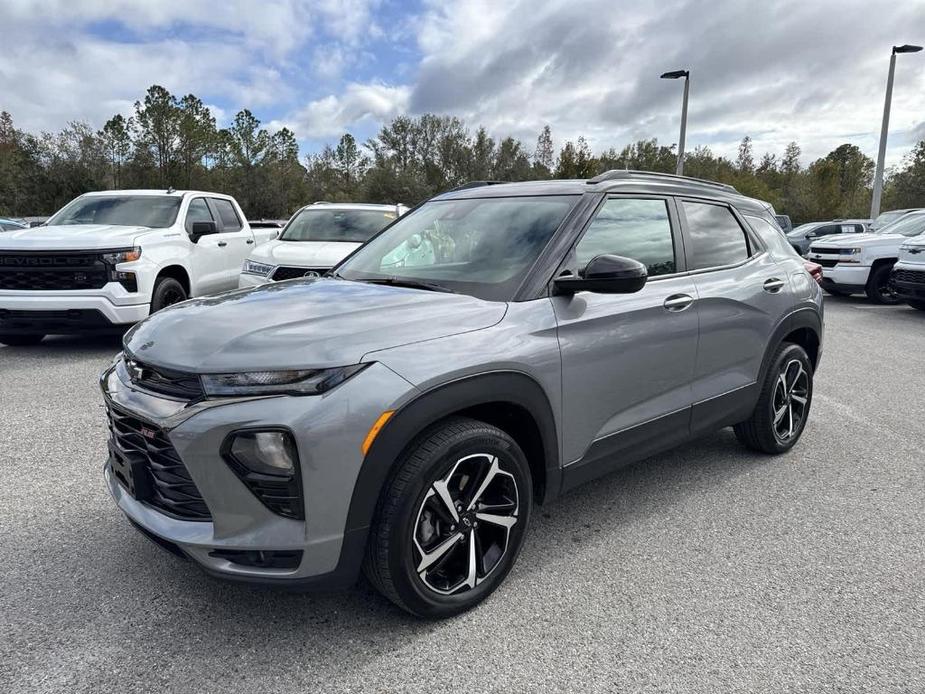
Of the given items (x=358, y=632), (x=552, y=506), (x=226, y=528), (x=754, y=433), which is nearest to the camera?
(x=226, y=528)

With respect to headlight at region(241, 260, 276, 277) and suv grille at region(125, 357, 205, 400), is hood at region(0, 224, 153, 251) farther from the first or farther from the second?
suv grille at region(125, 357, 205, 400)

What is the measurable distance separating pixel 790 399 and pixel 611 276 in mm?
2343

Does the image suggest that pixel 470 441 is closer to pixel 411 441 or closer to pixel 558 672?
pixel 411 441

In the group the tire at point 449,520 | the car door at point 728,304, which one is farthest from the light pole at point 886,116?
the tire at point 449,520

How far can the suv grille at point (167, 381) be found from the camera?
7.27ft

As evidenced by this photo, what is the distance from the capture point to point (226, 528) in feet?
7.09

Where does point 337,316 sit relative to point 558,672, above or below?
above

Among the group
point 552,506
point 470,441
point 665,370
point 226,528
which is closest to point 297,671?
point 226,528

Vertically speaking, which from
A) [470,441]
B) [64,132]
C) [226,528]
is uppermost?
[64,132]

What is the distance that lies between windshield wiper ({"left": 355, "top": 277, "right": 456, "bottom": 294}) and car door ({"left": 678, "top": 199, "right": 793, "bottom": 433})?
1.46 meters

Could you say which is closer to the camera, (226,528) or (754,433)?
(226,528)

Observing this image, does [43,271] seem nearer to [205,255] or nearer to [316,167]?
[205,255]

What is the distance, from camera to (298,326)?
7.77 ft

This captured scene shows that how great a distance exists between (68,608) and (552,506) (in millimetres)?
2272
